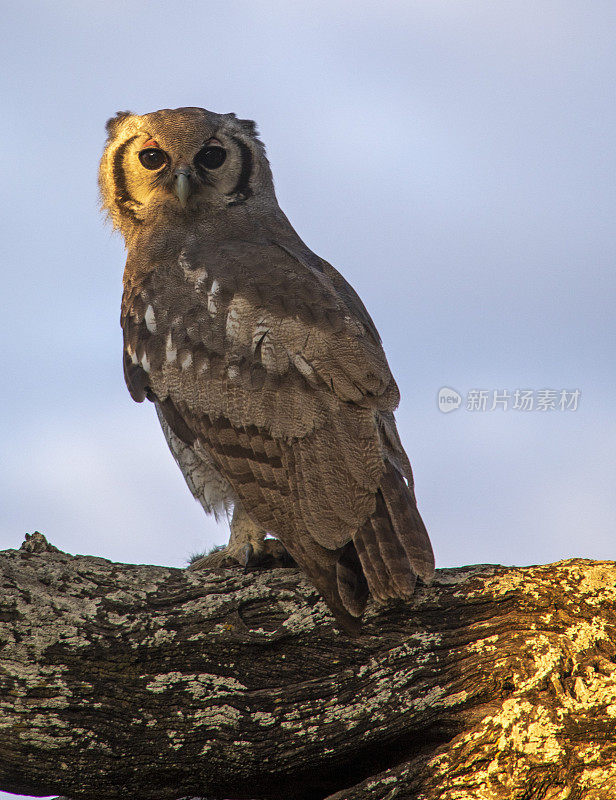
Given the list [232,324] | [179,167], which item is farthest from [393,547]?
[179,167]

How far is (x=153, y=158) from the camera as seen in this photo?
5336 millimetres

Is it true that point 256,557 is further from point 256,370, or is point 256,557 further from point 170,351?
point 170,351

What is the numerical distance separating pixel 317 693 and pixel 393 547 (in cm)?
66

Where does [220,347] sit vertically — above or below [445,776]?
above

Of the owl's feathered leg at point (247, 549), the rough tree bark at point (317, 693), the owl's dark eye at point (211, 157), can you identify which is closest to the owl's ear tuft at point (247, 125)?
the owl's dark eye at point (211, 157)

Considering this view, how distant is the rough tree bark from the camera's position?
10.8 feet

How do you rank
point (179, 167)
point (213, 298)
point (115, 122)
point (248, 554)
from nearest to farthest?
point (248, 554) < point (213, 298) < point (179, 167) < point (115, 122)

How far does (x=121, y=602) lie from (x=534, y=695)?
5.70 feet

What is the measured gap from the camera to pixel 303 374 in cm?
405

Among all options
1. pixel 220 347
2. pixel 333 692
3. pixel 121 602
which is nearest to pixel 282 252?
pixel 220 347

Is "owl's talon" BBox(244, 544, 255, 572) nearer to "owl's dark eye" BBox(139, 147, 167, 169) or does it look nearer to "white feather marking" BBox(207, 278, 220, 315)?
"white feather marking" BBox(207, 278, 220, 315)

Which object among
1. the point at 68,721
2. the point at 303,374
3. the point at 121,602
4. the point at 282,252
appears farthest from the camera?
the point at 282,252

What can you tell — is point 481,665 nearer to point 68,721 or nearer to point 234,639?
point 234,639

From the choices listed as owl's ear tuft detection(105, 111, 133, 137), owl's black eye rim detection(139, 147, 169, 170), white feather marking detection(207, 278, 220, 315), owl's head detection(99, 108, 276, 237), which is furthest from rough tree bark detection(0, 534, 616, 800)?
owl's ear tuft detection(105, 111, 133, 137)
